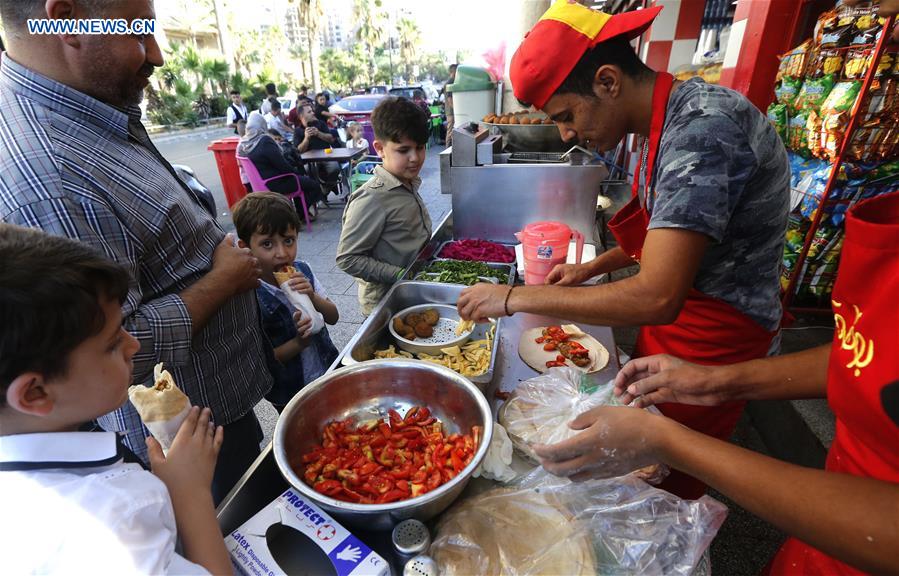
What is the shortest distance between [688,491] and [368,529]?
5.03ft

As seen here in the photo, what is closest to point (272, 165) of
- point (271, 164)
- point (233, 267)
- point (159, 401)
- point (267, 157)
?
point (271, 164)

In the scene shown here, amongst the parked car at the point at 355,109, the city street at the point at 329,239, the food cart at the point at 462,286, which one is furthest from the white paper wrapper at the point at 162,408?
the parked car at the point at 355,109

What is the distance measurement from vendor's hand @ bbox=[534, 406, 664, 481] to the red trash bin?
26.7 feet

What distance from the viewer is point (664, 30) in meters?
5.56

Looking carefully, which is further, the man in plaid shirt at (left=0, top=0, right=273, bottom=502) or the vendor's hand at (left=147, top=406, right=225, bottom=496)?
the man in plaid shirt at (left=0, top=0, right=273, bottom=502)

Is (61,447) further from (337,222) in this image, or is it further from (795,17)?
(337,222)

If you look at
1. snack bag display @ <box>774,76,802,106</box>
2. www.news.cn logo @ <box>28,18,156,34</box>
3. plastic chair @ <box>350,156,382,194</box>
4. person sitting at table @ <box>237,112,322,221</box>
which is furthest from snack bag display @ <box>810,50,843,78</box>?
person sitting at table @ <box>237,112,322,221</box>

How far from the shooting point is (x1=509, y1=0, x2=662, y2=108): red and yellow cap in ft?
4.87

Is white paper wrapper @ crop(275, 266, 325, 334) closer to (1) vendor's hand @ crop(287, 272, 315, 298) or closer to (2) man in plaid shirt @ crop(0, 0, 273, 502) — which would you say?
(1) vendor's hand @ crop(287, 272, 315, 298)

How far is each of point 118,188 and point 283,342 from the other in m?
1.32

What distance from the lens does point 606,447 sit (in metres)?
1.07

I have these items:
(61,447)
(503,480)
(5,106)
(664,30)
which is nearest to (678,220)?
(503,480)

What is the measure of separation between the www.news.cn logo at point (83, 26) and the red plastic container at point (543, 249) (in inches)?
76.6

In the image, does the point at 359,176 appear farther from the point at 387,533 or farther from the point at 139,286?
the point at 387,533
